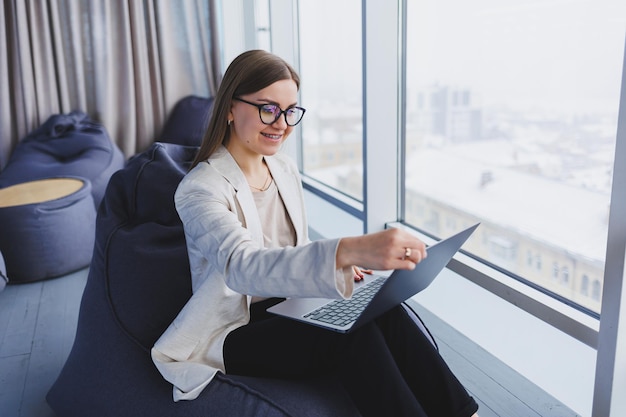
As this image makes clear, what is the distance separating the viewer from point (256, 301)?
1.45 metres

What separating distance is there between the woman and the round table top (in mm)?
2021

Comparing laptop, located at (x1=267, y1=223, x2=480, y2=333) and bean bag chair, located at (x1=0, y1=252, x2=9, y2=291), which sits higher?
laptop, located at (x1=267, y1=223, x2=480, y2=333)

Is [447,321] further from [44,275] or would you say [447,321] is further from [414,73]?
[44,275]

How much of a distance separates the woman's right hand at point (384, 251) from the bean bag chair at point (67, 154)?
3.03 meters

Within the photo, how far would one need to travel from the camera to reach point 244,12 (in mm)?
4484

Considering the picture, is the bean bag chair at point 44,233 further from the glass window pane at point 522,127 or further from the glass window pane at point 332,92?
the glass window pane at point 522,127

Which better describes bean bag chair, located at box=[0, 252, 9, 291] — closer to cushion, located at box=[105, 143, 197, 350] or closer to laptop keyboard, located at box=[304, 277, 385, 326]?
A: cushion, located at box=[105, 143, 197, 350]

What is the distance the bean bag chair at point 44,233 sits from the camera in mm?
2863

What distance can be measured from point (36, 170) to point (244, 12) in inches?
77.8

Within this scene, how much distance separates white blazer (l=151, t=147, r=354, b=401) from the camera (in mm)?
1054

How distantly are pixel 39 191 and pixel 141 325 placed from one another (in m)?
2.06

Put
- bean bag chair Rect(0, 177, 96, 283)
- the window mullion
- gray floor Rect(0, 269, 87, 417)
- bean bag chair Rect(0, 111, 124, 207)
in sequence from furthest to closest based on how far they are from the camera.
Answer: bean bag chair Rect(0, 111, 124, 207), bean bag chair Rect(0, 177, 96, 283), the window mullion, gray floor Rect(0, 269, 87, 417)

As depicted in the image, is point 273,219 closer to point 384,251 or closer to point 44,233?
point 384,251

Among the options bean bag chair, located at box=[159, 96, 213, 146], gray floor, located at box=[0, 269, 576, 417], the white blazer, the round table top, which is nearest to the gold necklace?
the white blazer
